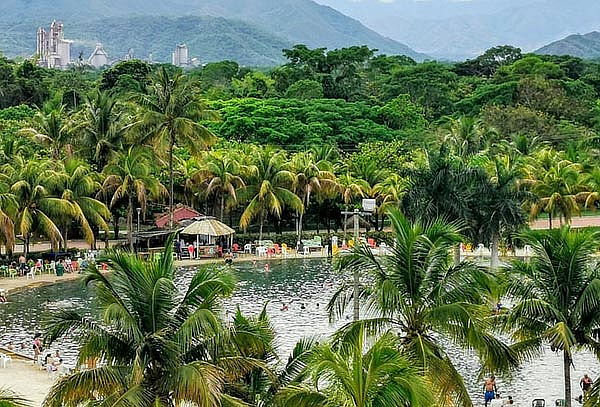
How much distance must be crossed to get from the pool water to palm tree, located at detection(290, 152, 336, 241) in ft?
14.0

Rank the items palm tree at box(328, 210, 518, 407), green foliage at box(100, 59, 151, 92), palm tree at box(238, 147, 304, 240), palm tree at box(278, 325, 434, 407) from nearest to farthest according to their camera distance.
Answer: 1. palm tree at box(278, 325, 434, 407)
2. palm tree at box(328, 210, 518, 407)
3. palm tree at box(238, 147, 304, 240)
4. green foliage at box(100, 59, 151, 92)

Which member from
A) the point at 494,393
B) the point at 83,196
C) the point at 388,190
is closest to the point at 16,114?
the point at 83,196

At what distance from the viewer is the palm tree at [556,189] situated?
40.2 m

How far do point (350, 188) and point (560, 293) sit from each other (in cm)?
2900

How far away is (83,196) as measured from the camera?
36.1 m

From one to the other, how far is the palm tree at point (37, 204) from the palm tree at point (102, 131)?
5.32 metres

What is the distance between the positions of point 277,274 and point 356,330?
22053 millimetres

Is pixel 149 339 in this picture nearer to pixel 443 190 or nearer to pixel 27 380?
pixel 27 380

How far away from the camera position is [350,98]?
76062 millimetres

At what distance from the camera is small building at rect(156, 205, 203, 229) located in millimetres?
39688

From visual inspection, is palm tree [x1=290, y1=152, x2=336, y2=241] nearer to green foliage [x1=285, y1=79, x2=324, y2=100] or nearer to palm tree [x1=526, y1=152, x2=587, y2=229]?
palm tree [x1=526, y1=152, x2=587, y2=229]

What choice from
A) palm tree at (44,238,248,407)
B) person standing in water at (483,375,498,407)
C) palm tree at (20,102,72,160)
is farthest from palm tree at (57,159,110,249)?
palm tree at (44,238,248,407)

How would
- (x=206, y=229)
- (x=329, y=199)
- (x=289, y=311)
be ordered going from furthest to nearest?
(x=329, y=199) → (x=206, y=229) → (x=289, y=311)

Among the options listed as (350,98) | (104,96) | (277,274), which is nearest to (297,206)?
(277,274)
